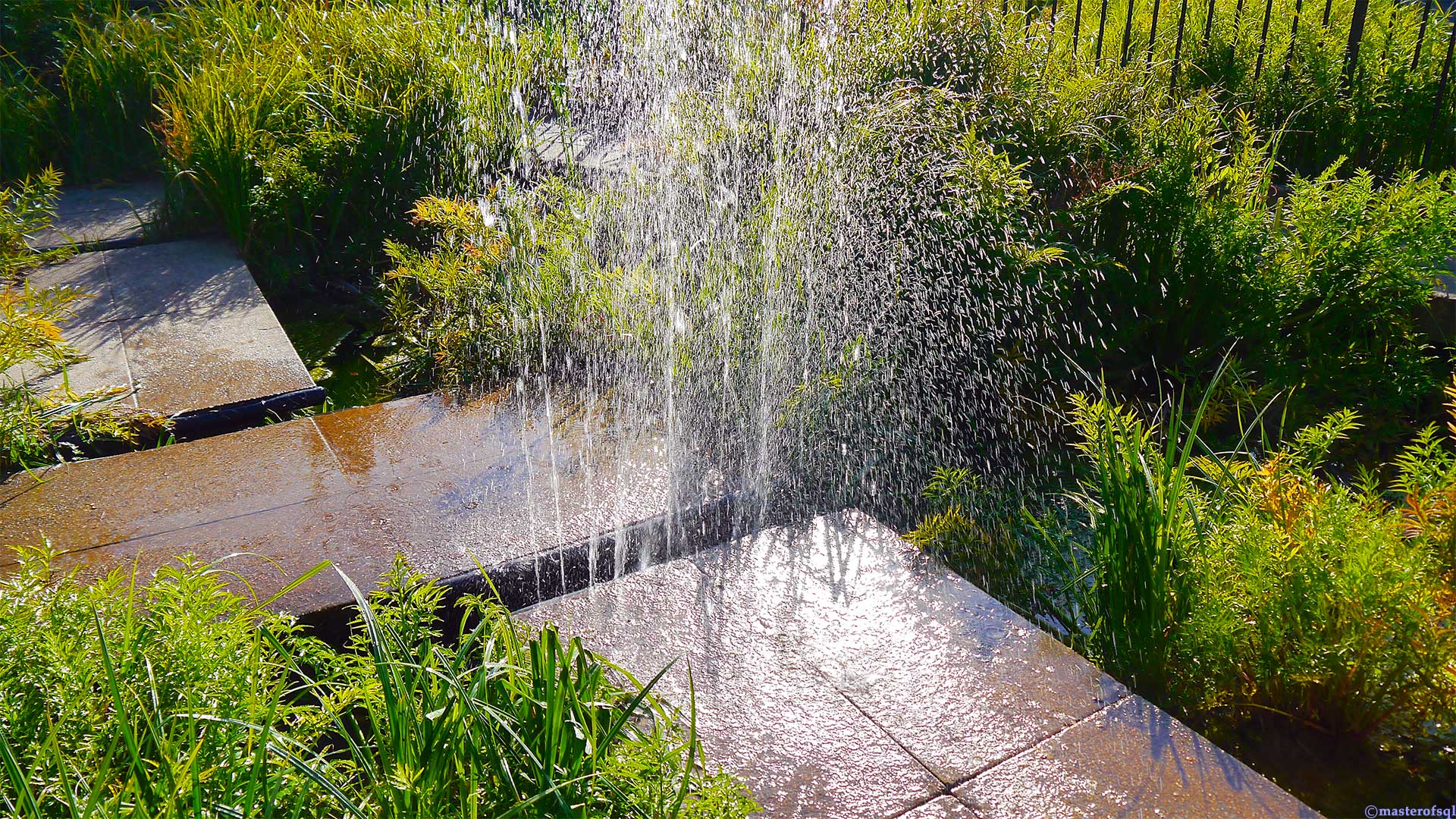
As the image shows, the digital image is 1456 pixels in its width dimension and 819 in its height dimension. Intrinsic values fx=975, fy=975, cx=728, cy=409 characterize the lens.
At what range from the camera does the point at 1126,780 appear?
1756 millimetres

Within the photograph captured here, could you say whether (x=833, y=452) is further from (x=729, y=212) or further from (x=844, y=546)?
(x=729, y=212)

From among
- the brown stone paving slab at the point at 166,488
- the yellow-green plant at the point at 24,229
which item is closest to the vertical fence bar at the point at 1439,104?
the brown stone paving slab at the point at 166,488

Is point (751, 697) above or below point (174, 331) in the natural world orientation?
below

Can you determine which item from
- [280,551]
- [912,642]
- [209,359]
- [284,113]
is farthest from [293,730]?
[284,113]

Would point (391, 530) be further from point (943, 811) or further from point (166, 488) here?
point (943, 811)

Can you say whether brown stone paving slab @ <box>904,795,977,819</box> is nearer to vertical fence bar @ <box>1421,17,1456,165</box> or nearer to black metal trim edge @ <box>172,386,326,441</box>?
black metal trim edge @ <box>172,386,326,441</box>

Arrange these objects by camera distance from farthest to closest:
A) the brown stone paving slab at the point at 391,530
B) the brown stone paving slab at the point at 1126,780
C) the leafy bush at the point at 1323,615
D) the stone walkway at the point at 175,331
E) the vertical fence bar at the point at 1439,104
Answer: the vertical fence bar at the point at 1439,104 → the stone walkway at the point at 175,331 → the brown stone paving slab at the point at 391,530 → the leafy bush at the point at 1323,615 → the brown stone paving slab at the point at 1126,780

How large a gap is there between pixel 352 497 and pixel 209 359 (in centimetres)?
125

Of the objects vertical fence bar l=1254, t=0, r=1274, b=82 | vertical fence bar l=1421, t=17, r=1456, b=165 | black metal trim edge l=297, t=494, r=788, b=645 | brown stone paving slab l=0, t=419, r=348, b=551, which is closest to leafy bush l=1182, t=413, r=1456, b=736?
black metal trim edge l=297, t=494, r=788, b=645

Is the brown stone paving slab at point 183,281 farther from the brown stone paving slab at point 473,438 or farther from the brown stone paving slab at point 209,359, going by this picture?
the brown stone paving slab at point 473,438

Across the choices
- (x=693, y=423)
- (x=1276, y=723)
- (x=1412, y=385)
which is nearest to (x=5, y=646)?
(x=693, y=423)

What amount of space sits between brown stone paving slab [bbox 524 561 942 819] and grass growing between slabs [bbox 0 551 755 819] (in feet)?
0.39

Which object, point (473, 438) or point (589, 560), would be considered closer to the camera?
point (589, 560)

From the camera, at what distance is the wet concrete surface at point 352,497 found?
254 centimetres
